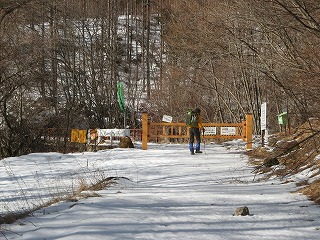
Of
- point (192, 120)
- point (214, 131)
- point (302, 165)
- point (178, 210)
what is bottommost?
point (178, 210)

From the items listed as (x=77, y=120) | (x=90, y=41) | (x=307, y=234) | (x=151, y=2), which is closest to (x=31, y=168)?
(x=307, y=234)

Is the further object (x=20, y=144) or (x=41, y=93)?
(x=41, y=93)

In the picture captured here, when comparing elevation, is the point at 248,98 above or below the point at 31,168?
above

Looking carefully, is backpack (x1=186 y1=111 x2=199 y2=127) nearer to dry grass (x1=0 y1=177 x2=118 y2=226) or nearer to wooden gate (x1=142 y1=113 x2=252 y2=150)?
wooden gate (x1=142 y1=113 x2=252 y2=150)

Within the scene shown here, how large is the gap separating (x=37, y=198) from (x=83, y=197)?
293cm

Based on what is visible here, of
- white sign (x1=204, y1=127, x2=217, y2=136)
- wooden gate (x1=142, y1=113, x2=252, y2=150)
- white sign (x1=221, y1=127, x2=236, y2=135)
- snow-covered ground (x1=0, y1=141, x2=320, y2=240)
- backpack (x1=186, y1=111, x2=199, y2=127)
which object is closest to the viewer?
snow-covered ground (x1=0, y1=141, x2=320, y2=240)

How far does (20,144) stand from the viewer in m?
21.5

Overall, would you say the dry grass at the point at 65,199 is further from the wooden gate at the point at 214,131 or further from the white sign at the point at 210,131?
the white sign at the point at 210,131

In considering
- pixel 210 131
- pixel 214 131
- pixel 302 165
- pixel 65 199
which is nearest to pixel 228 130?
pixel 214 131

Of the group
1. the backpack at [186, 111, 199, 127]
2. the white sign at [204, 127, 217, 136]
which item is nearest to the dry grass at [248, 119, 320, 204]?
the backpack at [186, 111, 199, 127]

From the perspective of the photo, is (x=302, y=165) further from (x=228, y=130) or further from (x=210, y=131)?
(x=210, y=131)

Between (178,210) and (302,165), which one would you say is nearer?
(178,210)

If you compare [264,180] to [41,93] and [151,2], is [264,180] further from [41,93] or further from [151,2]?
[151,2]

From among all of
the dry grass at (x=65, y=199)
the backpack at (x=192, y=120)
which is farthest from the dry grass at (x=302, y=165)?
the backpack at (x=192, y=120)
